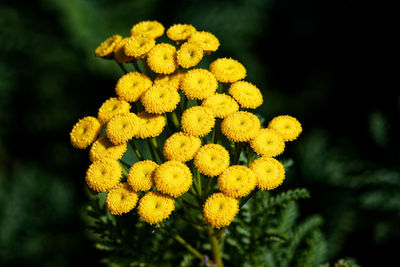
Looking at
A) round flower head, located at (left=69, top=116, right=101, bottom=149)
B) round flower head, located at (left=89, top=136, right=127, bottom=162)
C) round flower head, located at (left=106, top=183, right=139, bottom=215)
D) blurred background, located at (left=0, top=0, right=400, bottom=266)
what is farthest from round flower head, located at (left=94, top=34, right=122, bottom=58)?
blurred background, located at (left=0, top=0, right=400, bottom=266)

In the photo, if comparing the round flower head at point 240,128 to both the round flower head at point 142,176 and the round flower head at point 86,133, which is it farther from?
the round flower head at point 86,133

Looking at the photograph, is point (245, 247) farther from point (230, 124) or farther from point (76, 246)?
point (76, 246)

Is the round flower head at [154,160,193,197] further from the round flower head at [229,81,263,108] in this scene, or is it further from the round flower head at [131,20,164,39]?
the round flower head at [131,20,164,39]

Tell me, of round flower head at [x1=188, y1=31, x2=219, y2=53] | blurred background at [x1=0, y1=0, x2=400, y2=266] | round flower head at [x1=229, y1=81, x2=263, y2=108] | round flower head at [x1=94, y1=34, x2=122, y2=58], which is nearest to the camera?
round flower head at [x1=229, y1=81, x2=263, y2=108]

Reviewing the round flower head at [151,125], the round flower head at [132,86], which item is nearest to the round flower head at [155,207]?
the round flower head at [151,125]

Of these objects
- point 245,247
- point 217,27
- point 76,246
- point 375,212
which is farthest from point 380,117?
point 76,246

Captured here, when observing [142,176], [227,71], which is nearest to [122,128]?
[142,176]

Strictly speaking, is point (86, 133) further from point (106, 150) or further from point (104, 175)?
point (104, 175)
